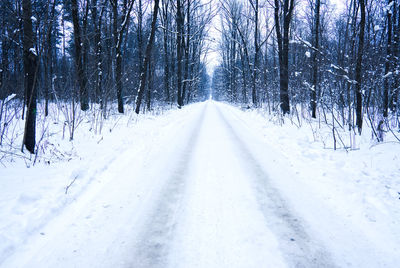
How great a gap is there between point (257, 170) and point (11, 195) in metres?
4.09

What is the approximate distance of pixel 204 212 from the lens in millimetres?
2916

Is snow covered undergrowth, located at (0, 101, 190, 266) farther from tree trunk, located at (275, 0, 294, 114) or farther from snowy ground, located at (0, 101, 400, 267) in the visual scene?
tree trunk, located at (275, 0, 294, 114)

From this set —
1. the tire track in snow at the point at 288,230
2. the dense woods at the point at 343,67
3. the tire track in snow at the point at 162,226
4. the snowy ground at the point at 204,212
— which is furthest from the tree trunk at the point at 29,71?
the dense woods at the point at 343,67

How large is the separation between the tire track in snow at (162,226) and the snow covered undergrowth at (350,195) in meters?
1.69

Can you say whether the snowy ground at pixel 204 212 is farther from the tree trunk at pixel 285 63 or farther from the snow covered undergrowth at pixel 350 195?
the tree trunk at pixel 285 63

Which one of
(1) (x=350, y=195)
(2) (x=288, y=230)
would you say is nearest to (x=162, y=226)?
(2) (x=288, y=230)

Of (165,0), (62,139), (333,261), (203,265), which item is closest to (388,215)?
(333,261)

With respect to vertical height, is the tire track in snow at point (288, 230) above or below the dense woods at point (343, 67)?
below

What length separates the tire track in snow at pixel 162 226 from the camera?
2.13 m

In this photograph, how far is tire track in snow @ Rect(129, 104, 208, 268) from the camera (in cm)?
213

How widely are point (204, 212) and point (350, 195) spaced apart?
229cm

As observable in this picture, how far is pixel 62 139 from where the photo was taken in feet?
21.4

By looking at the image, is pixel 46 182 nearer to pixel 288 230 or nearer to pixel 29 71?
pixel 29 71

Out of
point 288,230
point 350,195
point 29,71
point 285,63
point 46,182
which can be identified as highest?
point 285,63
